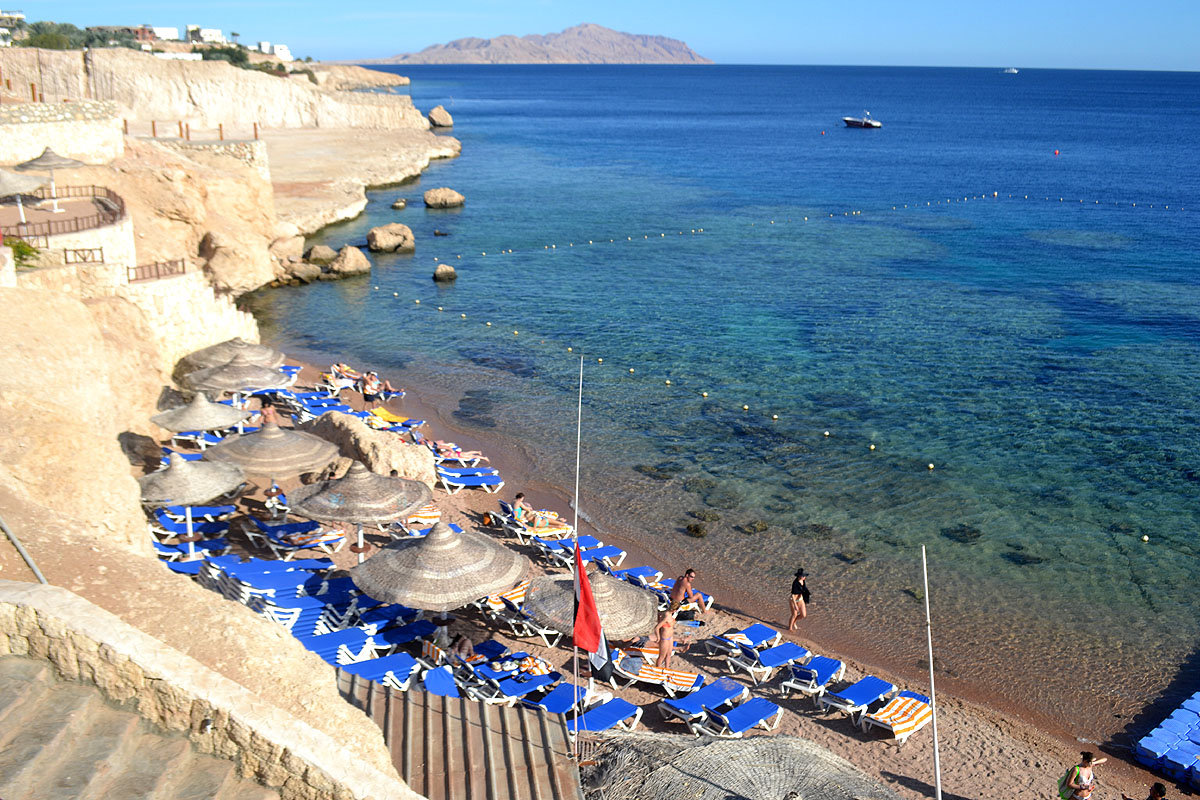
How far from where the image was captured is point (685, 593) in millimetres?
14961

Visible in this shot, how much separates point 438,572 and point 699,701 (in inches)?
148

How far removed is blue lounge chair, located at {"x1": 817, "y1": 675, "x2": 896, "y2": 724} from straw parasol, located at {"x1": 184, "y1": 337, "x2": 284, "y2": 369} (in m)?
14.4

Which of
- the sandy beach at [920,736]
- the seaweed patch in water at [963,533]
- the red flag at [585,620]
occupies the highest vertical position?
the red flag at [585,620]

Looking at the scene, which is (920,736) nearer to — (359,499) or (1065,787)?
(1065,787)

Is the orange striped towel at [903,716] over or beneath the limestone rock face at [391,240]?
beneath

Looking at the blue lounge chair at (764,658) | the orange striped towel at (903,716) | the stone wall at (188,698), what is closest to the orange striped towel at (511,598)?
the blue lounge chair at (764,658)

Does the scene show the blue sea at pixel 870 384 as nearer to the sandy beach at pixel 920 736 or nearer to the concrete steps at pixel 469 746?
the sandy beach at pixel 920 736

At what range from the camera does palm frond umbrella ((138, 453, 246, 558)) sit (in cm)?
1458

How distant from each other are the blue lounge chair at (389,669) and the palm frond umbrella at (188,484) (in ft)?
14.8

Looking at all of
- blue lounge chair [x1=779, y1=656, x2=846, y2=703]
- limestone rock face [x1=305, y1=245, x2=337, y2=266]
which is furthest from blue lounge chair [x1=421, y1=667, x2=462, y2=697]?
limestone rock face [x1=305, y1=245, x2=337, y2=266]

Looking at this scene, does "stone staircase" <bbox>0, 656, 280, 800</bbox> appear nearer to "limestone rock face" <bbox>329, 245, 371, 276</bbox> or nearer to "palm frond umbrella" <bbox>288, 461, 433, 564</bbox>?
"palm frond umbrella" <bbox>288, 461, 433, 564</bbox>

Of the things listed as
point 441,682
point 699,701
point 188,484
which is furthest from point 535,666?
point 188,484

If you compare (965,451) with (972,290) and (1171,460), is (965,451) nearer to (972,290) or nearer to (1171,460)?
(1171,460)

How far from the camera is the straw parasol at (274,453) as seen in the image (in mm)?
16125
